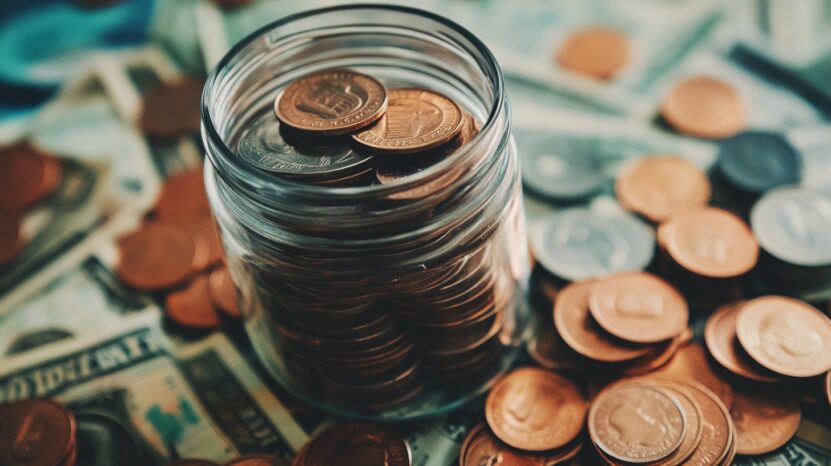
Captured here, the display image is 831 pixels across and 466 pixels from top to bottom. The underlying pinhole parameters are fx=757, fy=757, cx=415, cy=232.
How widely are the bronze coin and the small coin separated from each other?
35.2 inches

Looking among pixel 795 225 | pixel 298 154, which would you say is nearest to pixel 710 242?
pixel 795 225

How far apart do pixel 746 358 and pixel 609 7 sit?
96 cm

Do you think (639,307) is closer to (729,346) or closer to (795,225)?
(729,346)

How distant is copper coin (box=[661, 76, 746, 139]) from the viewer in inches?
55.9

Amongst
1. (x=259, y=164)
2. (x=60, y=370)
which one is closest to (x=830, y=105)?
(x=259, y=164)

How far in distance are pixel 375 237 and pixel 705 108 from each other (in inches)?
35.7

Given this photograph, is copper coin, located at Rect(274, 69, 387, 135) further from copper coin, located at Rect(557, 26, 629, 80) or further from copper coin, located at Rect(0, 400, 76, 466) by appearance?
copper coin, located at Rect(557, 26, 629, 80)

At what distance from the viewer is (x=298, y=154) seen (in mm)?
896

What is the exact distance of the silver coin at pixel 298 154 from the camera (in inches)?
33.6

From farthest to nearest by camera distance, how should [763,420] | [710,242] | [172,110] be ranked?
[172,110] < [710,242] < [763,420]

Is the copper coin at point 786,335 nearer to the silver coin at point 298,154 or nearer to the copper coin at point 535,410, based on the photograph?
the copper coin at point 535,410


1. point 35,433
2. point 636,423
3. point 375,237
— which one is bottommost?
point 35,433

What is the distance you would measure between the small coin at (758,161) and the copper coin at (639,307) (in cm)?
29

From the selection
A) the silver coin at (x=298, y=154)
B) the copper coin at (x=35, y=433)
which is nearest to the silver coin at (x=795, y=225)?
the silver coin at (x=298, y=154)
